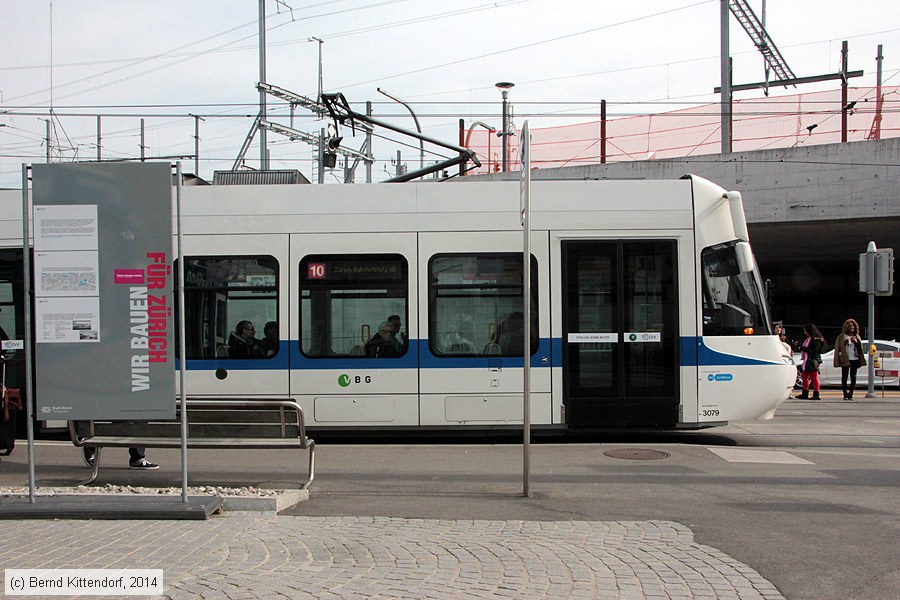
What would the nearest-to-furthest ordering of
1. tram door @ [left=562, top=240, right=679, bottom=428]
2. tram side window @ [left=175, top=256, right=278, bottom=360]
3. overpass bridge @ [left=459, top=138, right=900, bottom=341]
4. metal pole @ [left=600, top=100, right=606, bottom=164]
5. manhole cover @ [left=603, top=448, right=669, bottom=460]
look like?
manhole cover @ [left=603, top=448, right=669, bottom=460], tram door @ [left=562, top=240, right=679, bottom=428], tram side window @ [left=175, top=256, right=278, bottom=360], overpass bridge @ [left=459, top=138, right=900, bottom=341], metal pole @ [left=600, top=100, right=606, bottom=164]

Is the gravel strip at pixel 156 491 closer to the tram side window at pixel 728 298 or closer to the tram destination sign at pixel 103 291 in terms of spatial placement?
the tram destination sign at pixel 103 291

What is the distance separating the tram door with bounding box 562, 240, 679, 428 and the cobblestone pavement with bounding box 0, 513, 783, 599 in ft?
13.8

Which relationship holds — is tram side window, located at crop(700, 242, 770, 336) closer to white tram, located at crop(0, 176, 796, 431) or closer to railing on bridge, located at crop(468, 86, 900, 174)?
white tram, located at crop(0, 176, 796, 431)

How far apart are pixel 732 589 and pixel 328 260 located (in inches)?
279

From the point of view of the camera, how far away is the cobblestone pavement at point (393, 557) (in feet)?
14.7

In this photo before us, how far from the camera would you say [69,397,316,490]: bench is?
7.59 m

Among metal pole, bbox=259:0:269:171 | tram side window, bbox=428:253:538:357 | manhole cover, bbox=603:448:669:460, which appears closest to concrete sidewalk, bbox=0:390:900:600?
manhole cover, bbox=603:448:669:460

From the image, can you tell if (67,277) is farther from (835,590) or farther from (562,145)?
(562,145)

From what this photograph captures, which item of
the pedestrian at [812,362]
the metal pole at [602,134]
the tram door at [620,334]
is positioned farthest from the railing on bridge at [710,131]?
the tram door at [620,334]

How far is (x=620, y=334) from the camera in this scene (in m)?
10.4

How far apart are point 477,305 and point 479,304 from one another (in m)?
0.03

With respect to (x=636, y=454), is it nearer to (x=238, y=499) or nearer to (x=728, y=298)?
(x=728, y=298)

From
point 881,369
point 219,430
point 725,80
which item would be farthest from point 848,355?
point 219,430

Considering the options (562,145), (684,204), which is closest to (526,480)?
(684,204)
